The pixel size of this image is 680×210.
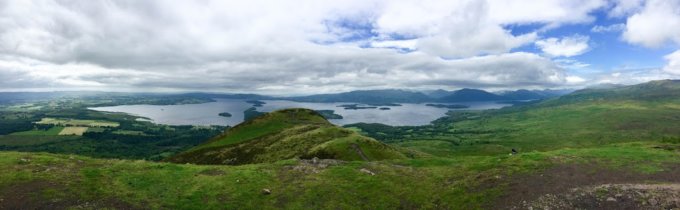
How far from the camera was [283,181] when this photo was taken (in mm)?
39781

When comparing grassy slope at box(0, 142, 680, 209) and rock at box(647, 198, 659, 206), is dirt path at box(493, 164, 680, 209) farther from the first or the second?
grassy slope at box(0, 142, 680, 209)

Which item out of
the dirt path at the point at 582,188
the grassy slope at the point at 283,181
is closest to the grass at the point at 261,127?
the grassy slope at the point at 283,181

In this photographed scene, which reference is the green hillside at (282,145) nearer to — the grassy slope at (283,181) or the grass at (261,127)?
the grass at (261,127)

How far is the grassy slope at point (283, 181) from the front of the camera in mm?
33406

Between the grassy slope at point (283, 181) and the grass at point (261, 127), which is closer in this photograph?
the grassy slope at point (283, 181)

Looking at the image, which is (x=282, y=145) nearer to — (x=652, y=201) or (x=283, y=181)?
(x=283, y=181)

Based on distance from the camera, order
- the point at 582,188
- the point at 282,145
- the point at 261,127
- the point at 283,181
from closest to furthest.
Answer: the point at 582,188
the point at 283,181
the point at 282,145
the point at 261,127

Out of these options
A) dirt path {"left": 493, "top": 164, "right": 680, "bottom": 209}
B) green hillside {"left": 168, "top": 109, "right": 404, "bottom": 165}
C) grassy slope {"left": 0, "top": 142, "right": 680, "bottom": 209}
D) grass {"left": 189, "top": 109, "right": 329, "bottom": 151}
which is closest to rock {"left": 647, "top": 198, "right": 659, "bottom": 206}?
dirt path {"left": 493, "top": 164, "right": 680, "bottom": 209}

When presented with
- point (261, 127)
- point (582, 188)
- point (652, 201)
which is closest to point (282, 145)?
point (261, 127)

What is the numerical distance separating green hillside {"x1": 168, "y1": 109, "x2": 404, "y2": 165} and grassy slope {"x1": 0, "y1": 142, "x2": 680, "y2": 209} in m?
37.2

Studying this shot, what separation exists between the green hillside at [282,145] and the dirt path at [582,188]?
44.6m

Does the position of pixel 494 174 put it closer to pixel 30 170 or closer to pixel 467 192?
pixel 467 192

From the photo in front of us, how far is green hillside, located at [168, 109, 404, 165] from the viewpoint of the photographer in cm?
8462

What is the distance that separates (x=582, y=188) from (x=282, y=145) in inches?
3324
